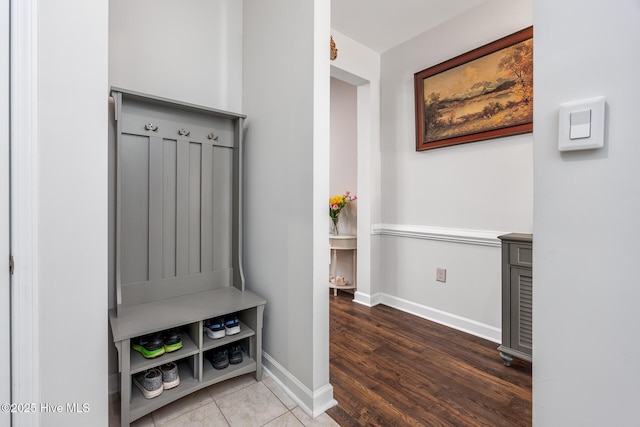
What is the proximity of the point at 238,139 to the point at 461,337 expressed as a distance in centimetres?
226

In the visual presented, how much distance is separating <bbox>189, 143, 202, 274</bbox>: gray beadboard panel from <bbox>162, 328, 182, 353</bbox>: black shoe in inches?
15.7

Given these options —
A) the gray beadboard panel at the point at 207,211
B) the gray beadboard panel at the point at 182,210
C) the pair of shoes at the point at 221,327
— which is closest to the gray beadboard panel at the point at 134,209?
the gray beadboard panel at the point at 182,210

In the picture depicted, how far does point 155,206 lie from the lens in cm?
160

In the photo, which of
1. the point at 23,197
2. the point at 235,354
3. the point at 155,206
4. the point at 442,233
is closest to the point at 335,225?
the point at 442,233

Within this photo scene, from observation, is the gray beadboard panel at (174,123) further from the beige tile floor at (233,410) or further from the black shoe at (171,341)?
the beige tile floor at (233,410)

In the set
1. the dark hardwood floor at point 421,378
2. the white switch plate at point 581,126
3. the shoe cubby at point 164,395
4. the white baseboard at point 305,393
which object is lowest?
the dark hardwood floor at point 421,378

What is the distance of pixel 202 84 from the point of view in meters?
1.86

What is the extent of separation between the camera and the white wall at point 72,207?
96 cm

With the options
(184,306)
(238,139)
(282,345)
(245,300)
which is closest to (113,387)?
(184,306)

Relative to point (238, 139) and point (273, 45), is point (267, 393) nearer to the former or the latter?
point (238, 139)

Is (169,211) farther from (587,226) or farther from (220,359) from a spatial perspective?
(587,226)

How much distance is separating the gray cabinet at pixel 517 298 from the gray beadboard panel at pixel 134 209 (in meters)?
2.23

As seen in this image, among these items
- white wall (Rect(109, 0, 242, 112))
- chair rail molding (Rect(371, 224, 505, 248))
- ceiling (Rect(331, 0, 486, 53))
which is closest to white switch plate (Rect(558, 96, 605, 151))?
chair rail molding (Rect(371, 224, 505, 248))

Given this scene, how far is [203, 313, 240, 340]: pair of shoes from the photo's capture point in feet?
4.95
